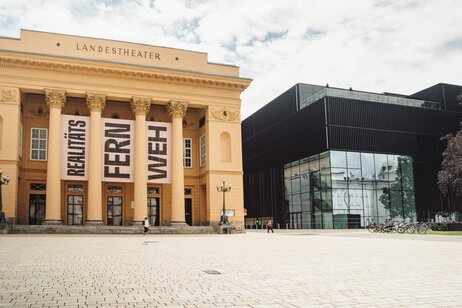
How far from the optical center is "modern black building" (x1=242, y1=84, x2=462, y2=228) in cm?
5631

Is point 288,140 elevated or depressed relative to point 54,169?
elevated

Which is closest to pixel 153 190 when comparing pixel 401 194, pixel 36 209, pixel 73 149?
pixel 73 149

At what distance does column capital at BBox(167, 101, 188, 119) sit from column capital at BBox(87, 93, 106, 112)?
6.16 m

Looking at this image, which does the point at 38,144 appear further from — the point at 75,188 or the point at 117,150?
the point at 117,150

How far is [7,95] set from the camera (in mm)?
40781

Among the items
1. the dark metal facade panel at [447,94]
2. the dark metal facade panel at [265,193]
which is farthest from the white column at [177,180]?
the dark metal facade panel at [447,94]

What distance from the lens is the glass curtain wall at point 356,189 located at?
5584cm

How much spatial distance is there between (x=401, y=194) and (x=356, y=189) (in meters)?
6.57

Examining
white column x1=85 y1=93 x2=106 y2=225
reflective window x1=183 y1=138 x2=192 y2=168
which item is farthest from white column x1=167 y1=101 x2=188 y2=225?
white column x1=85 y1=93 x2=106 y2=225

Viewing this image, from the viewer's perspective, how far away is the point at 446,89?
65.6 m

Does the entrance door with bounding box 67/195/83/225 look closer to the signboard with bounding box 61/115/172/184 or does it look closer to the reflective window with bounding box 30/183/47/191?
the reflective window with bounding box 30/183/47/191

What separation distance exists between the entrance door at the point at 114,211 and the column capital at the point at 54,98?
10.1m

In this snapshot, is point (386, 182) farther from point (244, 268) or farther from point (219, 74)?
point (244, 268)

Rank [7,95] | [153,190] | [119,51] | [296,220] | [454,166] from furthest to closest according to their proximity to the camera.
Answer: [296,220], [454,166], [153,190], [119,51], [7,95]
